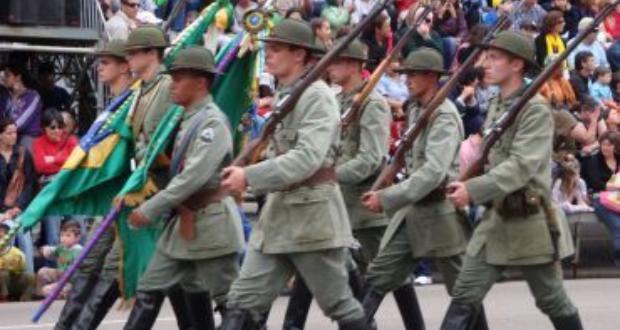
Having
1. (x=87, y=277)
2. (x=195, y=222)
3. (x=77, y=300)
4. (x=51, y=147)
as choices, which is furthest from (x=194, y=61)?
(x=51, y=147)

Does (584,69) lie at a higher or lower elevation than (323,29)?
lower

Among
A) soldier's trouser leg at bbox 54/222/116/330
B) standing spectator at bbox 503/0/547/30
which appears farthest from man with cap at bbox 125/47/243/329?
standing spectator at bbox 503/0/547/30

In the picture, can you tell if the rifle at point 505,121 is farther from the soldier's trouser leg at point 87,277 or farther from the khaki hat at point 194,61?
the soldier's trouser leg at point 87,277

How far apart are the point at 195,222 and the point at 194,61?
85cm

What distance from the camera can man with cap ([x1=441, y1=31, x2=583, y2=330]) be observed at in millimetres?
9727

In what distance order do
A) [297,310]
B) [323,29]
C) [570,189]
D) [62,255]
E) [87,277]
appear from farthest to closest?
[323,29]
[570,189]
[62,255]
[297,310]
[87,277]

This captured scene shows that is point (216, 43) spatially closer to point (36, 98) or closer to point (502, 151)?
point (502, 151)

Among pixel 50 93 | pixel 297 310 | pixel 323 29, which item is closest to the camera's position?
pixel 297 310

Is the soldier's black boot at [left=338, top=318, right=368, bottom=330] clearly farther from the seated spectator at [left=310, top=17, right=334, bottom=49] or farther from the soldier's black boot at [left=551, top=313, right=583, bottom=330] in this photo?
the seated spectator at [left=310, top=17, right=334, bottom=49]

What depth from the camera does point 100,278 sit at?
432 inches

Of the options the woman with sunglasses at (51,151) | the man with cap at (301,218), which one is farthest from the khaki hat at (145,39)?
the woman with sunglasses at (51,151)

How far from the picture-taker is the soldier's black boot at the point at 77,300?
11.1m

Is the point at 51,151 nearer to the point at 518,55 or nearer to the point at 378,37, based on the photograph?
the point at 378,37

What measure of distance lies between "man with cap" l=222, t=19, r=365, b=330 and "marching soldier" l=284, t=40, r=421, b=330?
1.89 m
